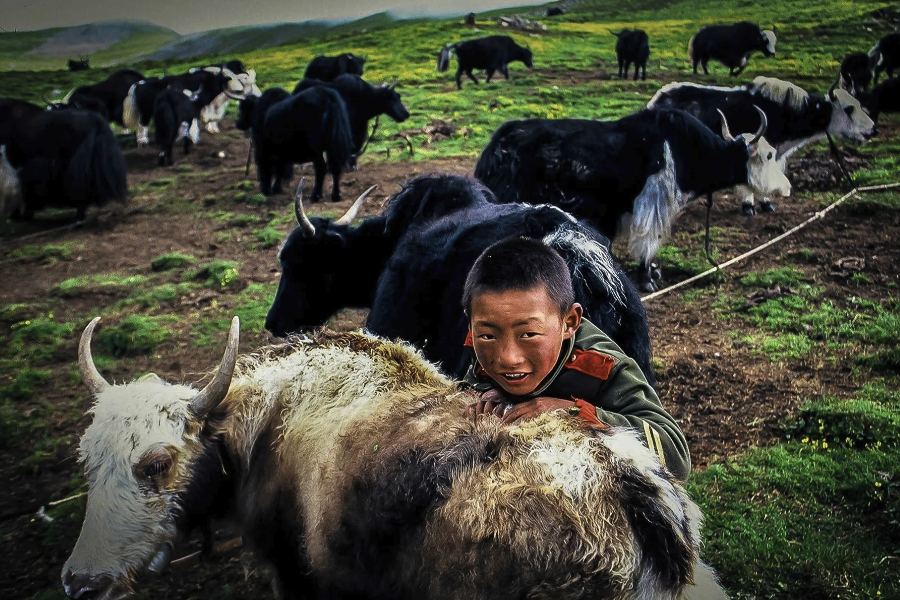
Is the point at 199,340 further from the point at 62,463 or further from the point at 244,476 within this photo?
the point at 244,476

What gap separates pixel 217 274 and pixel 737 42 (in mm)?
8095

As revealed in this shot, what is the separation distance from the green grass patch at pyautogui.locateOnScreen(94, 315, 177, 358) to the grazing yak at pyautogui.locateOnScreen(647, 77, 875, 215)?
646cm

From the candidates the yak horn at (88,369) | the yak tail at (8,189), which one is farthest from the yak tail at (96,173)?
the yak horn at (88,369)

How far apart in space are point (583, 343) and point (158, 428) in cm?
126

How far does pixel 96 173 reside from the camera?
8438mm

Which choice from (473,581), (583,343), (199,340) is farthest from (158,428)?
(199,340)

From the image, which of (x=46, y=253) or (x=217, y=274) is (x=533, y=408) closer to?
(x=217, y=274)

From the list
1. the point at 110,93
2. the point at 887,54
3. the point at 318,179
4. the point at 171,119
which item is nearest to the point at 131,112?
the point at 110,93

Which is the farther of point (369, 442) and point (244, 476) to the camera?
point (244, 476)

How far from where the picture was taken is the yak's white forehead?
70.0 inches

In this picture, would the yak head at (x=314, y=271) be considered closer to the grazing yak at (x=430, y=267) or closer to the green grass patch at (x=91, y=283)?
the grazing yak at (x=430, y=267)

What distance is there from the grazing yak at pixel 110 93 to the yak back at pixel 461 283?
12.6 meters

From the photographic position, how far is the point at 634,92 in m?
11.2

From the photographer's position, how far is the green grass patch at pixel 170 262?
267 inches
